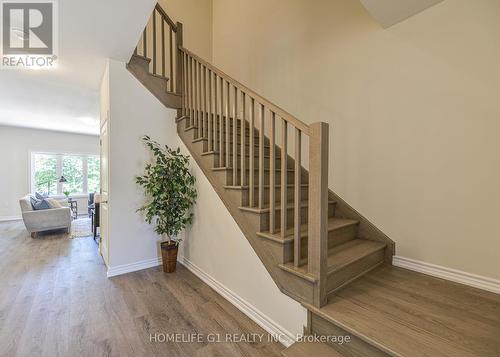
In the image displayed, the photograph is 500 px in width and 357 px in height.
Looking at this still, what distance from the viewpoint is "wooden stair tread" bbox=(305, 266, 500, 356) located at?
109 centimetres

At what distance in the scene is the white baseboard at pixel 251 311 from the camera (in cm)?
157

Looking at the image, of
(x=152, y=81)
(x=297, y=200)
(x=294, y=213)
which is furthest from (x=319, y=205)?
(x=152, y=81)

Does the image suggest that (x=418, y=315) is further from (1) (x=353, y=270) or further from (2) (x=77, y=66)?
(2) (x=77, y=66)

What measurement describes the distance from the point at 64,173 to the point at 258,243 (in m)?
7.65

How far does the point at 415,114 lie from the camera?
1.92 meters

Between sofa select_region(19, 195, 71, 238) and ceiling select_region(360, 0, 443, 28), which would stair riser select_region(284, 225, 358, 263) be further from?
sofa select_region(19, 195, 71, 238)

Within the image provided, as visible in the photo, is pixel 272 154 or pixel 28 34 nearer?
pixel 272 154

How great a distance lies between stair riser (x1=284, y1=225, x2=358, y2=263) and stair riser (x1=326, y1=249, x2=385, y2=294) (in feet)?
0.79

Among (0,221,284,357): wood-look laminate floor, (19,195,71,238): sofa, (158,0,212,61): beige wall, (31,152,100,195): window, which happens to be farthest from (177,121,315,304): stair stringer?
(31,152,100,195): window

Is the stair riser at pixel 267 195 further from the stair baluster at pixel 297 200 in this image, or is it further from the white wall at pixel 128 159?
the white wall at pixel 128 159

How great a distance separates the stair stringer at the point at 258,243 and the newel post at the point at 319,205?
6 cm

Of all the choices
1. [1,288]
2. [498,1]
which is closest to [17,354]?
[1,288]

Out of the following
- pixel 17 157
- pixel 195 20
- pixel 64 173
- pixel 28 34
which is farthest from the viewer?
pixel 64 173

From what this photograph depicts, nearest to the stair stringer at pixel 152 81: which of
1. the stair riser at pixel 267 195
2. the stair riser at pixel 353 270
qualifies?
the stair riser at pixel 267 195
